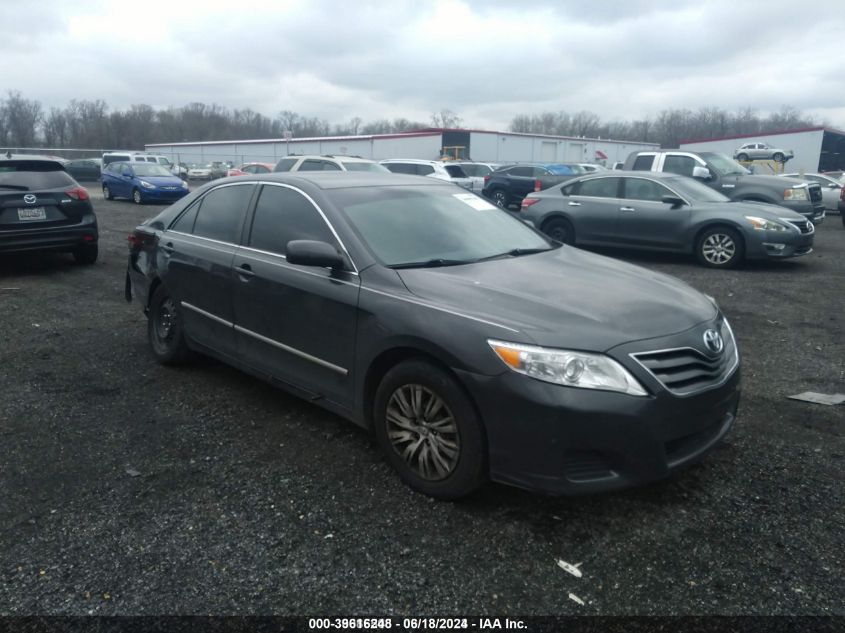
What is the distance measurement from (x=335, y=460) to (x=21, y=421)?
2.19m

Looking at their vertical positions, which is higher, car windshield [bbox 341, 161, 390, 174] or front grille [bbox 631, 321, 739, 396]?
car windshield [bbox 341, 161, 390, 174]

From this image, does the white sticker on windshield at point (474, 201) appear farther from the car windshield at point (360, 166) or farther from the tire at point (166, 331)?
the car windshield at point (360, 166)

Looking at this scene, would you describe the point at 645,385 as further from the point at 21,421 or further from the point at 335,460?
the point at 21,421

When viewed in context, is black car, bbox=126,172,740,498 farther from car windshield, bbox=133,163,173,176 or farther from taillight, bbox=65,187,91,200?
car windshield, bbox=133,163,173,176

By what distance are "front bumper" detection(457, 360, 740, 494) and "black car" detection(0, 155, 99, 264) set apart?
790cm

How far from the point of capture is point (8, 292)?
8156mm

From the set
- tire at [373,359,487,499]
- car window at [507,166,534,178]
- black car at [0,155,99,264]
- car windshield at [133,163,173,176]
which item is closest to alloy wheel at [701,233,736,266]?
tire at [373,359,487,499]

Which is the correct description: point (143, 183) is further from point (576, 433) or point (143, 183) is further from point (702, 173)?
point (576, 433)

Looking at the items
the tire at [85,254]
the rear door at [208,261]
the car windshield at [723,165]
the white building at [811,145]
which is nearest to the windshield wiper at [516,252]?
the rear door at [208,261]

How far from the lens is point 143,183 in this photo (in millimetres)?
22312

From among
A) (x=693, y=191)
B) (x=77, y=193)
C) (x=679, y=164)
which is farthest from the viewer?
(x=679, y=164)

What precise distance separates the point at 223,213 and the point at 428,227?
1657mm

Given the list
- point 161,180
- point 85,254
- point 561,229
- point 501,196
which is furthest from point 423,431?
point 161,180

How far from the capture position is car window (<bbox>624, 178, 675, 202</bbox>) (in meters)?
10.8
